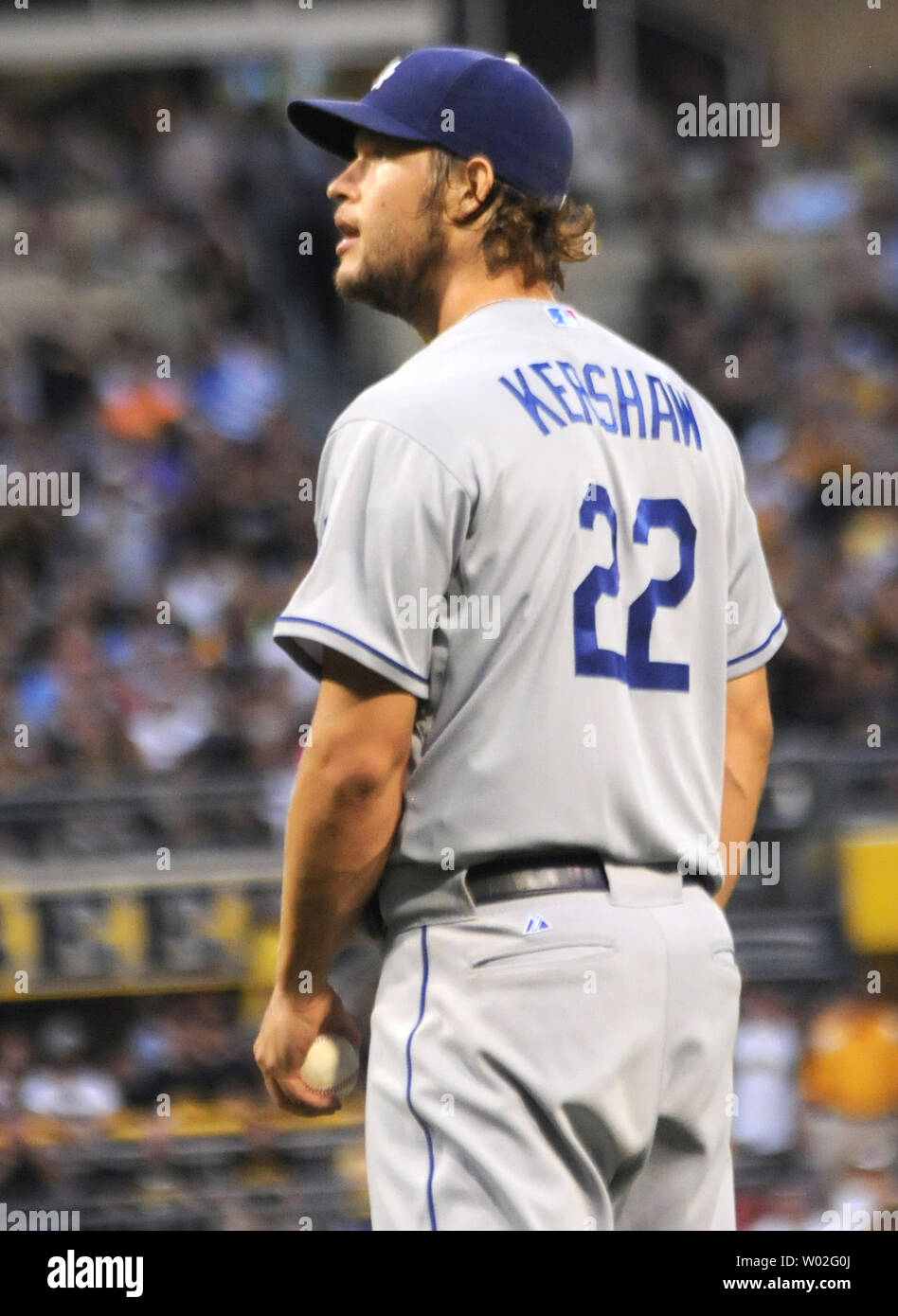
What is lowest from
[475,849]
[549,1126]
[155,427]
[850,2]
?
[549,1126]

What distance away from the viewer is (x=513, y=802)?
199 centimetres

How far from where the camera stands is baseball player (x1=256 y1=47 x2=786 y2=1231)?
1977mm

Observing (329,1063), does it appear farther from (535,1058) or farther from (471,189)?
(471,189)

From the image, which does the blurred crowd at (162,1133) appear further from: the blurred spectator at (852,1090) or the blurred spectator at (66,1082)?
the blurred spectator at (852,1090)

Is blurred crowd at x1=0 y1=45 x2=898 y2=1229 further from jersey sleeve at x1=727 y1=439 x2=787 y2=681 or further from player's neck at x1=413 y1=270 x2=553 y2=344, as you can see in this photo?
player's neck at x1=413 y1=270 x2=553 y2=344

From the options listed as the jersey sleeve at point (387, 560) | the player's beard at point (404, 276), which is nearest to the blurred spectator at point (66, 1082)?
the player's beard at point (404, 276)

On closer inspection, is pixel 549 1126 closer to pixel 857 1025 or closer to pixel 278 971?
pixel 278 971

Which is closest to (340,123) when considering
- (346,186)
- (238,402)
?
(346,186)

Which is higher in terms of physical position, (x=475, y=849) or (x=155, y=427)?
(x=155, y=427)
